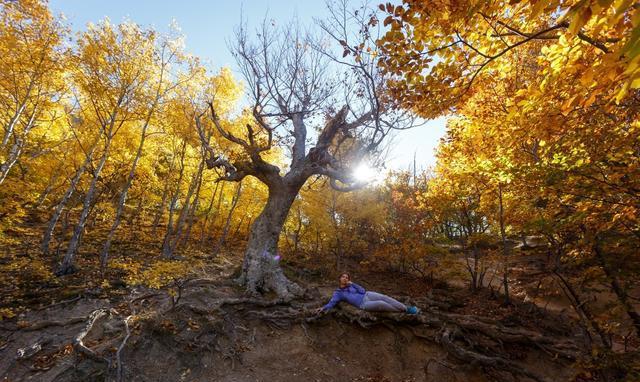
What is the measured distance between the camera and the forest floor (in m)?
4.82

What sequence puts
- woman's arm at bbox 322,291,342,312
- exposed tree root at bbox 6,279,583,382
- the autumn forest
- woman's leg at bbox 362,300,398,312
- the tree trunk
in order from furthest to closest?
the tree trunk, woman's arm at bbox 322,291,342,312, woman's leg at bbox 362,300,398,312, exposed tree root at bbox 6,279,583,382, the autumn forest

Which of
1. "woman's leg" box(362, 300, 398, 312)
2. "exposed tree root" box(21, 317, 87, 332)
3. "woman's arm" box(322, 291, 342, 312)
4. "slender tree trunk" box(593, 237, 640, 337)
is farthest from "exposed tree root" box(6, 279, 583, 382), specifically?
"slender tree trunk" box(593, 237, 640, 337)

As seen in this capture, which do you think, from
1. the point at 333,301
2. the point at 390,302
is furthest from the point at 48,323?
the point at 390,302

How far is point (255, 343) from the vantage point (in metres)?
6.06

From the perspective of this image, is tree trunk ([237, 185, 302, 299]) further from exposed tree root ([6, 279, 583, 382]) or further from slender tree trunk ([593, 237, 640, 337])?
slender tree trunk ([593, 237, 640, 337])

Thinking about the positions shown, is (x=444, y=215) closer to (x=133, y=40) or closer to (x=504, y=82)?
(x=504, y=82)

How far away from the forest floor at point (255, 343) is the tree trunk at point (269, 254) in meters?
0.73

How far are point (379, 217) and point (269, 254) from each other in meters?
6.67

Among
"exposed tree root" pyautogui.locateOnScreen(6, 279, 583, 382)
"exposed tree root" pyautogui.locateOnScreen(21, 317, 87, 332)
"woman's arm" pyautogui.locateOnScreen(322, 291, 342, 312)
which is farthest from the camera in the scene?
"woman's arm" pyautogui.locateOnScreen(322, 291, 342, 312)

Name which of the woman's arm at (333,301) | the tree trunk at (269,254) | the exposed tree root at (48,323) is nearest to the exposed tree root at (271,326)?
the exposed tree root at (48,323)

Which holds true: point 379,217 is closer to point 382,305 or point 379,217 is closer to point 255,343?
point 382,305

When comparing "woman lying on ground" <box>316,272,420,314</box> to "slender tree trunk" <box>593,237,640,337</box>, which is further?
"woman lying on ground" <box>316,272,420,314</box>

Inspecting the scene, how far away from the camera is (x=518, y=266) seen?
13.8m

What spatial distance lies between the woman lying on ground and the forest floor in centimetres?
19
